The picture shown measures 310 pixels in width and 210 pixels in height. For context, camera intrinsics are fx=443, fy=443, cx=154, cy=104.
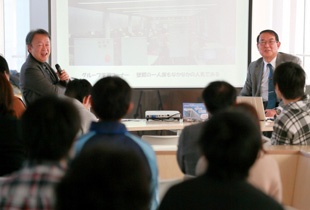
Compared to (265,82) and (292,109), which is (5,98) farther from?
(265,82)

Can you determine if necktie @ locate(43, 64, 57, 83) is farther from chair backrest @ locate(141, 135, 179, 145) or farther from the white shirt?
the white shirt

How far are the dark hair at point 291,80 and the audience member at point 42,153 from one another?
6.49ft

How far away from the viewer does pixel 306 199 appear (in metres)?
2.86

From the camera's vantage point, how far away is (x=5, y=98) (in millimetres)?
2551

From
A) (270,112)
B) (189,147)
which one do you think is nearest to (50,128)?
(189,147)

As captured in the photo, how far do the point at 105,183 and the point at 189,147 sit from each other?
4.85 ft

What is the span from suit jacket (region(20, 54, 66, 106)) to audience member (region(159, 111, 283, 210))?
136 inches

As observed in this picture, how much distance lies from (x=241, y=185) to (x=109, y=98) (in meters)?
0.99

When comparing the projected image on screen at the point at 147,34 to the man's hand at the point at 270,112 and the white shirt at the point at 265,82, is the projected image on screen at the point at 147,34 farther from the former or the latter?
the man's hand at the point at 270,112

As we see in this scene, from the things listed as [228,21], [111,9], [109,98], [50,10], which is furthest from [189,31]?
[109,98]

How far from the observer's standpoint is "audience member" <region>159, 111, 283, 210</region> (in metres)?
1.17

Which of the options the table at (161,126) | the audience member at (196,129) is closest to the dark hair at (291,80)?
the audience member at (196,129)

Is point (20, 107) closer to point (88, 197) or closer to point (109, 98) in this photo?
point (109, 98)

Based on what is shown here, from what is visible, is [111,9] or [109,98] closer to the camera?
[109,98]
